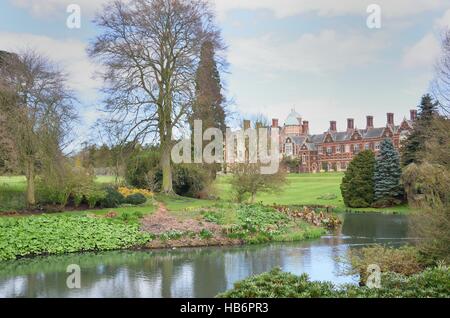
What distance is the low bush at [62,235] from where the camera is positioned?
57.1 feet

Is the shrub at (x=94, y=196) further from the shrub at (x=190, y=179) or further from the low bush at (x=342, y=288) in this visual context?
the low bush at (x=342, y=288)

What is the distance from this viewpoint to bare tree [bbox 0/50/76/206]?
73.9 feet

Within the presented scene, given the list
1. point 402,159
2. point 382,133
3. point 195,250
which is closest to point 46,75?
point 195,250

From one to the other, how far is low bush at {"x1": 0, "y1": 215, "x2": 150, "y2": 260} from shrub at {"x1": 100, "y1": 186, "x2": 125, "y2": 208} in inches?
147

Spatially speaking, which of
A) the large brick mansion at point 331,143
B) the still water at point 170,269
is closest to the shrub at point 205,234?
the still water at point 170,269

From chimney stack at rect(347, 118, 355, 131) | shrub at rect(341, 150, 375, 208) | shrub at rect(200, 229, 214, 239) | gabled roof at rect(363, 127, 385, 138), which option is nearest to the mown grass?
shrub at rect(341, 150, 375, 208)

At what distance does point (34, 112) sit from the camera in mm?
23266

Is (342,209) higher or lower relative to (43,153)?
lower

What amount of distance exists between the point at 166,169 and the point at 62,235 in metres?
11.5

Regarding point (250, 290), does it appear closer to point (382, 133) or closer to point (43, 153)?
point (43, 153)

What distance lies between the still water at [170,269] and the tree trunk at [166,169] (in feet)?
34.6

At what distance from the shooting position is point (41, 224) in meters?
18.8

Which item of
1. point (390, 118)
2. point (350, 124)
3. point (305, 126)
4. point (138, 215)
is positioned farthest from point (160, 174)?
point (305, 126)

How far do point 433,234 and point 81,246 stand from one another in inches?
454
